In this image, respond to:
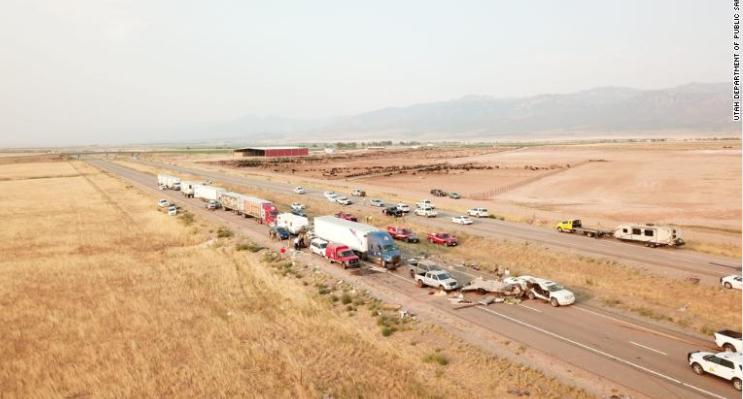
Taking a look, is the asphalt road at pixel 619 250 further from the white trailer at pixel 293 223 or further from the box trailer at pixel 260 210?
the box trailer at pixel 260 210

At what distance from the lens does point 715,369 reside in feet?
65.0

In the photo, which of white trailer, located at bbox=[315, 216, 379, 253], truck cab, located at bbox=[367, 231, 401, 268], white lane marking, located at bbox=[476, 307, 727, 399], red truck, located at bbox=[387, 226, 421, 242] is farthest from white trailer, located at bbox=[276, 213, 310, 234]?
white lane marking, located at bbox=[476, 307, 727, 399]

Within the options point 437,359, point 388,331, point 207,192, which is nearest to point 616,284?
point 437,359

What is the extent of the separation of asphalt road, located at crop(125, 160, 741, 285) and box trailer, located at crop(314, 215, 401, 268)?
14.4 metres

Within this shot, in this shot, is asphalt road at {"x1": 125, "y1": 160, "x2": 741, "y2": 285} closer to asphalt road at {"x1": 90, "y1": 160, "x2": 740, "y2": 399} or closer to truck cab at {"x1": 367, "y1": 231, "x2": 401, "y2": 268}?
asphalt road at {"x1": 90, "y1": 160, "x2": 740, "y2": 399}

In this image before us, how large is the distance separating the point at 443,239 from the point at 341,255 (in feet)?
40.9

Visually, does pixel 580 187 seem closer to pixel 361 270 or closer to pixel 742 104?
pixel 742 104

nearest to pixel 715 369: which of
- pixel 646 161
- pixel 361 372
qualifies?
pixel 361 372

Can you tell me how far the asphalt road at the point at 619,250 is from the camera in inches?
1388

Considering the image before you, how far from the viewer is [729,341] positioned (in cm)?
2202

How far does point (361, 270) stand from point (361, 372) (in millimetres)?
15867

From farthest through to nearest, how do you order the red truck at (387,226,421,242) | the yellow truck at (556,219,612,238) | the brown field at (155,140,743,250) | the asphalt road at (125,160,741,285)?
the brown field at (155,140,743,250) → the red truck at (387,226,421,242) → the yellow truck at (556,219,612,238) → the asphalt road at (125,160,741,285)

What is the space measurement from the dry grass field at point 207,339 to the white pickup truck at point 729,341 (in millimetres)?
9162

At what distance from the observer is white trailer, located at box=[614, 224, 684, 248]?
1642 inches
